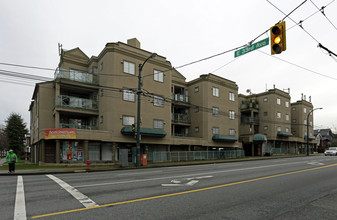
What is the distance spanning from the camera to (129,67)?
26.7m

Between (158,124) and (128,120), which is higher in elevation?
(128,120)

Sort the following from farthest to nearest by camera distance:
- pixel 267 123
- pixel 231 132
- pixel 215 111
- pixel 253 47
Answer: pixel 267 123
pixel 231 132
pixel 215 111
pixel 253 47

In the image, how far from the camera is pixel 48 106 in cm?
2634

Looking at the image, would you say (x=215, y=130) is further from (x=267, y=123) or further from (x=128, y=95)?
(x=267, y=123)

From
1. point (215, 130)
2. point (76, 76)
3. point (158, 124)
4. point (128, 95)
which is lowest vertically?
point (215, 130)

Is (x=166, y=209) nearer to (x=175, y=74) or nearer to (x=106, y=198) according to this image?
(x=106, y=198)

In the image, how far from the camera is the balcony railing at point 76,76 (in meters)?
24.5

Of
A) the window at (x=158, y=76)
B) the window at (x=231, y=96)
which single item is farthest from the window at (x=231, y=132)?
the window at (x=158, y=76)

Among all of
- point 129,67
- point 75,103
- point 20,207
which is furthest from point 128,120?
point 20,207

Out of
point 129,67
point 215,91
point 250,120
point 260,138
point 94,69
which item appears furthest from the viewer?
point 250,120

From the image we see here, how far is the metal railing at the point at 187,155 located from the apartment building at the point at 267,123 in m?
10.2

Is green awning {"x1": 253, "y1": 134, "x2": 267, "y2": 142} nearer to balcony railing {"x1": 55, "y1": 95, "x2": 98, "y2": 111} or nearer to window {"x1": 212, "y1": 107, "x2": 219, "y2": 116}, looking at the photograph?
window {"x1": 212, "y1": 107, "x2": 219, "y2": 116}

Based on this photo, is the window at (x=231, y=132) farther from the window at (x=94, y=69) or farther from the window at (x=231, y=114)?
the window at (x=94, y=69)

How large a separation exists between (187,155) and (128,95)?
34.0 ft
